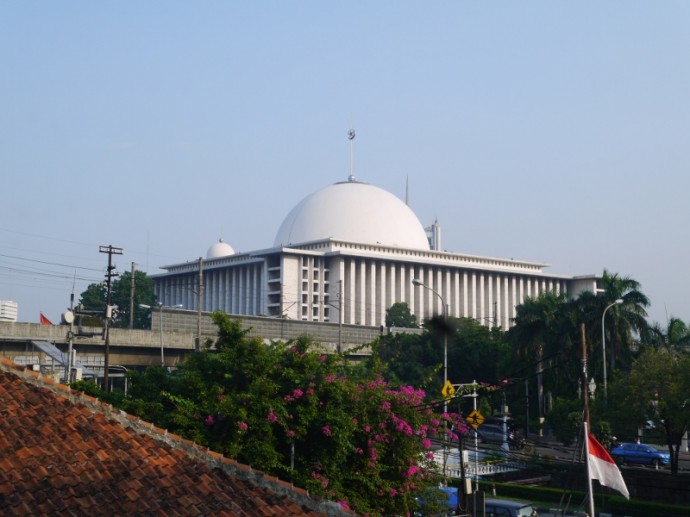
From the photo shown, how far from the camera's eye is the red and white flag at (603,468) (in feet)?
55.5

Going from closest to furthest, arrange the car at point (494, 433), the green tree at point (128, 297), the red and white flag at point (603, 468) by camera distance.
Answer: the red and white flag at point (603, 468), the car at point (494, 433), the green tree at point (128, 297)

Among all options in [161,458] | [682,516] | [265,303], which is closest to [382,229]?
[265,303]

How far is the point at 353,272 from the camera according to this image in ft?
395

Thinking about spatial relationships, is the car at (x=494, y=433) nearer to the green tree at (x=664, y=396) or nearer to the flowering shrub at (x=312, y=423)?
the green tree at (x=664, y=396)

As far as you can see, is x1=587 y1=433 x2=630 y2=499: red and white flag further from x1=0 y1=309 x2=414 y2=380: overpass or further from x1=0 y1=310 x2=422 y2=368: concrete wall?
x1=0 y1=310 x2=422 y2=368: concrete wall

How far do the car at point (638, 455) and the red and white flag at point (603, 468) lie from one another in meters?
25.0

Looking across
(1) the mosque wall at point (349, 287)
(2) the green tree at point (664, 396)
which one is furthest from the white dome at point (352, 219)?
(2) the green tree at point (664, 396)

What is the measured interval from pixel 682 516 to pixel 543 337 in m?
22.1

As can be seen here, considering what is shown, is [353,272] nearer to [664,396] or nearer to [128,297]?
[128,297]

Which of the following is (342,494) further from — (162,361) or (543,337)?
(162,361)

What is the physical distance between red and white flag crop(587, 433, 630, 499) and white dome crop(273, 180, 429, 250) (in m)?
103

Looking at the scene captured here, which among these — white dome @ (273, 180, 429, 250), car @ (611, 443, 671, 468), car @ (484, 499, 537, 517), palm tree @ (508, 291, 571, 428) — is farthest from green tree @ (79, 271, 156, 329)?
car @ (484, 499, 537, 517)

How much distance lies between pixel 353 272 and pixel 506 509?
95035 mm

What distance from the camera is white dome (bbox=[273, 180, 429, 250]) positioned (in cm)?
12250
